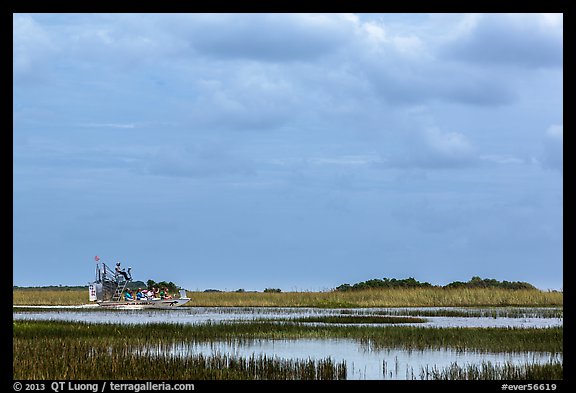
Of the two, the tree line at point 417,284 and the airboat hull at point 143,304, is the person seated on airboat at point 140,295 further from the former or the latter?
the tree line at point 417,284

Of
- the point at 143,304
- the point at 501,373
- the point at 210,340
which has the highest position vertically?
the point at 143,304

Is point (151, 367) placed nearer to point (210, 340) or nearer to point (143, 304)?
point (210, 340)

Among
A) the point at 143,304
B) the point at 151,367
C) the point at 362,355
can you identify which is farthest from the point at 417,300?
the point at 151,367

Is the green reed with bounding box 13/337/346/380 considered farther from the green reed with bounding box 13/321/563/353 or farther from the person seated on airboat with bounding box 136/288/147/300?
the person seated on airboat with bounding box 136/288/147/300

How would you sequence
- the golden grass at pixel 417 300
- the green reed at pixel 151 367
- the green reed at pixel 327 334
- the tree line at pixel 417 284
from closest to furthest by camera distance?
the green reed at pixel 151 367 → the green reed at pixel 327 334 → the golden grass at pixel 417 300 → the tree line at pixel 417 284

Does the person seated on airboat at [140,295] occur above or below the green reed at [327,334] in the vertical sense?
above

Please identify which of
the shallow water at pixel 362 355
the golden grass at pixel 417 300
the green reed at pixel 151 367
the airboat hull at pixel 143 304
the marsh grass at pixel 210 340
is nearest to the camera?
the green reed at pixel 151 367

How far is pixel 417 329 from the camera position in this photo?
90.9 ft

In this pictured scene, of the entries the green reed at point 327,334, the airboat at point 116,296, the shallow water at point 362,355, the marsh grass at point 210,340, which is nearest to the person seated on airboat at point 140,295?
the airboat at point 116,296

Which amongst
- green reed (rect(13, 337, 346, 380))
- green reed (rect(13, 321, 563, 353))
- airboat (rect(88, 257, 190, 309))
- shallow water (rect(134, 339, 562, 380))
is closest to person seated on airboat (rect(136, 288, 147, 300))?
airboat (rect(88, 257, 190, 309))

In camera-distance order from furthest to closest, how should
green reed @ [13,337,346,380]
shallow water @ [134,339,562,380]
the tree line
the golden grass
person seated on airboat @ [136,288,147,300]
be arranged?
the tree line
the golden grass
person seated on airboat @ [136,288,147,300]
shallow water @ [134,339,562,380]
green reed @ [13,337,346,380]
